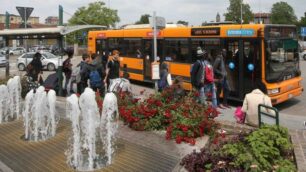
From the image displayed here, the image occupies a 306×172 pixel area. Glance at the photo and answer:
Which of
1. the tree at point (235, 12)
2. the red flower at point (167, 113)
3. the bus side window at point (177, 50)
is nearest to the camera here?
the red flower at point (167, 113)

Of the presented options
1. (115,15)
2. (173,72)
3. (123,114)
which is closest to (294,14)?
(115,15)

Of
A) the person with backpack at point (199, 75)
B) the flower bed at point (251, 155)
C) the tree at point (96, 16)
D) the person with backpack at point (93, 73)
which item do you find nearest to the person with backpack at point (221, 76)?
the person with backpack at point (199, 75)

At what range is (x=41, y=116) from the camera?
30.8 feet

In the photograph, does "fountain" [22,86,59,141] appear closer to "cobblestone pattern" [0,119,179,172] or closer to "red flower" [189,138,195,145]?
"cobblestone pattern" [0,119,179,172]

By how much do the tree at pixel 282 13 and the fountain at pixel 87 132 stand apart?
351ft

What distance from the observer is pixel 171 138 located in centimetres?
814

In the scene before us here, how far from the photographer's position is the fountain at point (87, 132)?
7.09 meters

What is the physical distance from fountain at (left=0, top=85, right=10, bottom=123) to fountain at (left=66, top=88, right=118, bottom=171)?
4241 mm

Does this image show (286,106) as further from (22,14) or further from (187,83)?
(22,14)

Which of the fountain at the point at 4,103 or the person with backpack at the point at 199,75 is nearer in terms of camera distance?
the fountain at the point at 4,103

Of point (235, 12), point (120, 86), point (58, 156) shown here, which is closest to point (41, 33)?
point (120, 86)

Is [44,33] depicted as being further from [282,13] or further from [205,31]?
[282,13]

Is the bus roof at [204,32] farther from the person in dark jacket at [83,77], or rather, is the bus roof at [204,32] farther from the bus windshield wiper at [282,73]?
the person in dark jacket at [83,77]

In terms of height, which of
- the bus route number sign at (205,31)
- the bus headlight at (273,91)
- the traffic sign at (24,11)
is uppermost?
the traffic sign at (24,11)
